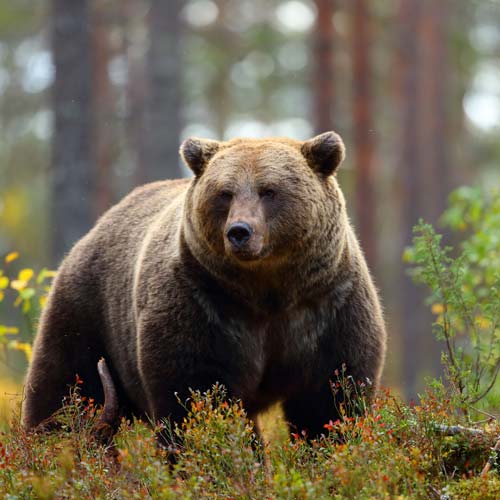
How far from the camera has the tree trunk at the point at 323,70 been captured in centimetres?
1975

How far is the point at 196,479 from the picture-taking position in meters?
4.41

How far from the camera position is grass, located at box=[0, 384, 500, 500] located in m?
4.10

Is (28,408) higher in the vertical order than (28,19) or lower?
lower

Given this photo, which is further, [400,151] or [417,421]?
[400,151]

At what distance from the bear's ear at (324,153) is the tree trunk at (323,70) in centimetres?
1360

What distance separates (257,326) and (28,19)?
23640 millimetres

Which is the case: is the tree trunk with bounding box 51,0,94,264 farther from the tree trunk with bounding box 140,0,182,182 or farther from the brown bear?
the brown bear

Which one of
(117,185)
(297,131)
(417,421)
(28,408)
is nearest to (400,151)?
(117,185)

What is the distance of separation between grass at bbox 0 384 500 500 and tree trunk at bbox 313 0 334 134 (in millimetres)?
14897

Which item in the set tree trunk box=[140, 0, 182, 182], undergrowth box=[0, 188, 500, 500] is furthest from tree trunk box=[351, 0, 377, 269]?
undergrowth box=[0, 188, 500, 500]

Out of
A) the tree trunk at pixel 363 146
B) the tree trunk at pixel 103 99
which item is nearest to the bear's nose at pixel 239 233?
the tree trunk at pixel 363 146

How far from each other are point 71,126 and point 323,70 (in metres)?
7.70

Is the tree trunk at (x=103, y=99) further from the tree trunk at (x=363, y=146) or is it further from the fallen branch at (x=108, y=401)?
the fallen branch at (x=108, y=401)

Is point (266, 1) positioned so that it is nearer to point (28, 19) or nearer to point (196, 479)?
point (28, 19)
